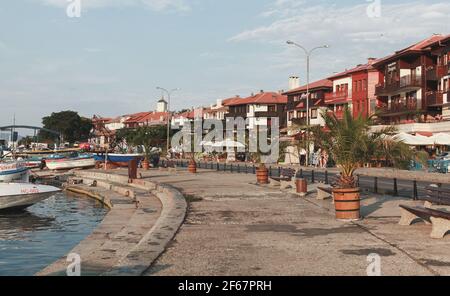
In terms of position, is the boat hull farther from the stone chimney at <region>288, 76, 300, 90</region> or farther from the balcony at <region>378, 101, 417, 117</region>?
the stone chimney at <region>288, 76, 300, 90</region>

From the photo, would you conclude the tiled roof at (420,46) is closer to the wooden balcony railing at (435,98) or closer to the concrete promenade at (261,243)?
the wooden balcony railing at (435,98)

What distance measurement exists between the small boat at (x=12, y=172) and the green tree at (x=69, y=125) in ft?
382

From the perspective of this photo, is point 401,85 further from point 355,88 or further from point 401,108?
point 355,88

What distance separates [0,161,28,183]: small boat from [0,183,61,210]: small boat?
908 centimetres

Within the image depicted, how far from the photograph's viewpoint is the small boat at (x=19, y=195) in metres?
24.9

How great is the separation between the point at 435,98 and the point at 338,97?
22850 mm

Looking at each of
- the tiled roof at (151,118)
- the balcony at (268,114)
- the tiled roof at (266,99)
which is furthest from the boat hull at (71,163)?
the tiled roof at (151,118)

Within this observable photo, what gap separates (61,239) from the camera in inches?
704

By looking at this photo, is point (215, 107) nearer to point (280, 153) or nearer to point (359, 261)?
point (280, 153)

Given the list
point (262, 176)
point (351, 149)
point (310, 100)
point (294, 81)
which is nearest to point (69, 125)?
point (294, 81)

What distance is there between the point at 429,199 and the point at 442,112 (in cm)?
4462

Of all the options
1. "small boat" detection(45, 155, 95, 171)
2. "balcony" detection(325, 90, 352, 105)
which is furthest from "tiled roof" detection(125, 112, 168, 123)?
"small boat" detection(45, 155, 95, 171)

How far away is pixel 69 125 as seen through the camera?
149875mm
